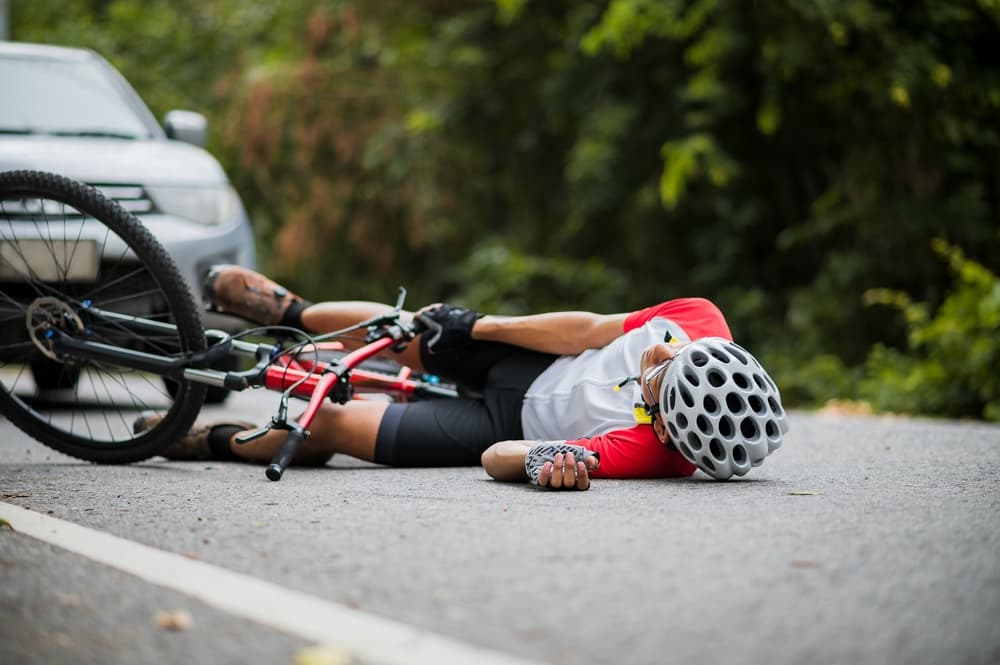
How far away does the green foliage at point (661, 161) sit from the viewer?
10945 millimetres

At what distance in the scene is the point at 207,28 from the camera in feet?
86.8

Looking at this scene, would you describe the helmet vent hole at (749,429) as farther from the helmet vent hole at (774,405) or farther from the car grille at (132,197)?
the car grille at (132,197)

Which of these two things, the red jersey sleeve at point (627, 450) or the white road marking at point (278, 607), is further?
the red jersey sleeve at point (627, 450)

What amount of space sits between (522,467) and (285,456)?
88 centimetres

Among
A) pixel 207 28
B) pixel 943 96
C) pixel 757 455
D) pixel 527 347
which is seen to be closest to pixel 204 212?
pixel 527 347

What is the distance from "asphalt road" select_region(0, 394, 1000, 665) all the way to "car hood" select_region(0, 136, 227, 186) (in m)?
2.52

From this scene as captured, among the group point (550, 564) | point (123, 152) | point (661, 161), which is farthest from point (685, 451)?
point (661, 161)

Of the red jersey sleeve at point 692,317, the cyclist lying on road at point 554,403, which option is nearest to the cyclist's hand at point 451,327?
the cyclist lying on road at point 554,403

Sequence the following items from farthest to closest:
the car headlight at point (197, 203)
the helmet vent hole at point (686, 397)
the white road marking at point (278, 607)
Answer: the car headlight at point (197, 203) < the helmet vent hole at point (686, 397) < the white road marking at point (278, 607)

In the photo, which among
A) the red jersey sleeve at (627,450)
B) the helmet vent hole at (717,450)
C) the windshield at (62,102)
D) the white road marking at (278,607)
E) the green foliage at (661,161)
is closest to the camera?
the white road marking at (278,607)

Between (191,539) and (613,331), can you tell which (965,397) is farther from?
(191,539)

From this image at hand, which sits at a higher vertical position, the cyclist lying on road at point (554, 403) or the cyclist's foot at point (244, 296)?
the cyclist's foot at point (244, 296)

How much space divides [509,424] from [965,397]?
17.4 feet

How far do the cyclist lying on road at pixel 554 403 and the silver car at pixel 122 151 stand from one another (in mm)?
1774
